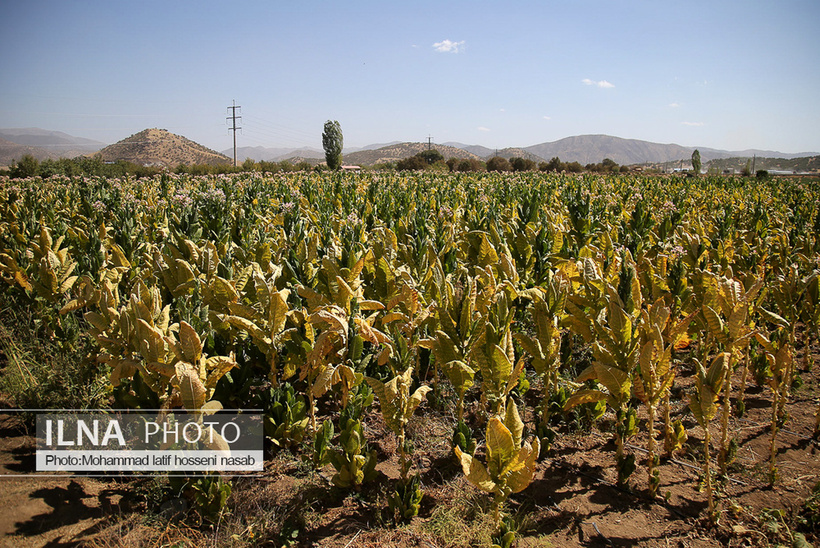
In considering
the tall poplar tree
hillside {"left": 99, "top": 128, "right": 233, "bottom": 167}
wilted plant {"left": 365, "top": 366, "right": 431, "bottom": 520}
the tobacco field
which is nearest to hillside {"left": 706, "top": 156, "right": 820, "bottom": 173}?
the tall poplar tree

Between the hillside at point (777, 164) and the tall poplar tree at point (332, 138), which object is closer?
the tall poplar tree at point (332, 138)

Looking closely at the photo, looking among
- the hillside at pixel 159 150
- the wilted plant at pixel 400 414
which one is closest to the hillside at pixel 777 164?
the wilted plant at pixel 400 414

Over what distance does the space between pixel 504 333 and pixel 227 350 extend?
1.93m

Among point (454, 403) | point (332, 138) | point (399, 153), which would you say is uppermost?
point (399, 153)

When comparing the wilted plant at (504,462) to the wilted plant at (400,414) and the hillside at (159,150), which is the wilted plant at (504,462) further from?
the hillside at (159,150)

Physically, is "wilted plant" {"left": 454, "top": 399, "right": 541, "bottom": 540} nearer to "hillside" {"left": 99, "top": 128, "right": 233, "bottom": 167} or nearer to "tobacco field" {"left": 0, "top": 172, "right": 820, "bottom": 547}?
"tobacco field" {"left": 0, "top": 172, "right": 820, "bottom": 547}

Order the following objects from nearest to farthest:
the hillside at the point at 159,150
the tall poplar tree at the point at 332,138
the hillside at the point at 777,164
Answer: the tall poplar tree at the point at 332,138
the hillside at the point at 777,164
the hillside at the point at 159,150

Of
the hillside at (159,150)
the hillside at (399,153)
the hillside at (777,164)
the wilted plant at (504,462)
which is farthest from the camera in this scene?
the hillside at (399,153)

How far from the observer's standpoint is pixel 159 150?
107 m

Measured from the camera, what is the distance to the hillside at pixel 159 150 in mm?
103688

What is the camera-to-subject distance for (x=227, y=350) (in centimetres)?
307

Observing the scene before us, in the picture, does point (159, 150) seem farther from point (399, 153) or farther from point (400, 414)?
point (400, 414)

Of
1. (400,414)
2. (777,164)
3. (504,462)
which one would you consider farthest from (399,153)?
(504,462)

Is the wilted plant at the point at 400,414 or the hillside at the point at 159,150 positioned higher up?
the hillside at the point at 159,150
